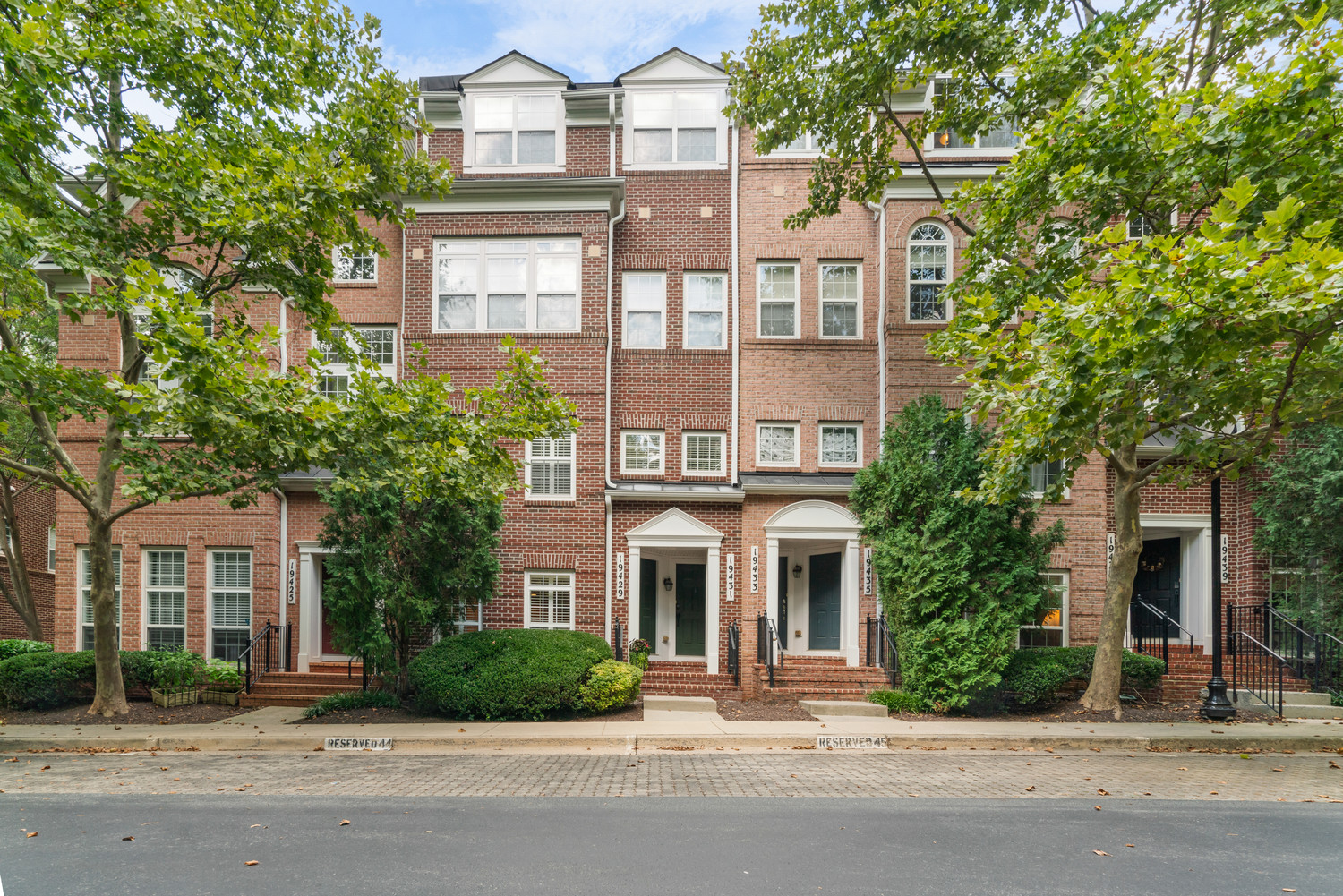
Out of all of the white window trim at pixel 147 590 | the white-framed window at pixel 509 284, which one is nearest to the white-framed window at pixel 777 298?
the white-framed window at pixel 509 284

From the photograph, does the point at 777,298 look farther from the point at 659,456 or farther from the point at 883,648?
the point at 883,648

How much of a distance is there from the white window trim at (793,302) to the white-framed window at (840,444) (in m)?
2.22

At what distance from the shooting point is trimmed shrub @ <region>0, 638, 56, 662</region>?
14977 millimetres

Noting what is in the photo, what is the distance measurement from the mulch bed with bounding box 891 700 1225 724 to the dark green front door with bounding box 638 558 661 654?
5681mm

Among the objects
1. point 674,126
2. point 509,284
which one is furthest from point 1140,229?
point 509,284

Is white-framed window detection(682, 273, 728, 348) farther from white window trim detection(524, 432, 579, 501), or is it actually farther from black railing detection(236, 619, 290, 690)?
black railing detection(236, 619, 290, 690)

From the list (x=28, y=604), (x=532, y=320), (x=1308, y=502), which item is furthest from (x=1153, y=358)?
(x=28, y=604)

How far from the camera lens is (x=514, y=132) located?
51.4 feet

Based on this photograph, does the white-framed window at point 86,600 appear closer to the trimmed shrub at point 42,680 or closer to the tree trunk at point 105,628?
the trimmed shrub at point 42,680

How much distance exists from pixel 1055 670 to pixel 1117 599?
158 centimetres

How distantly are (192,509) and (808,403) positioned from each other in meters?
13.5

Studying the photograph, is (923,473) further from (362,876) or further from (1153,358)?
(362,876)

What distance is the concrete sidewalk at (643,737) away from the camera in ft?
32.8

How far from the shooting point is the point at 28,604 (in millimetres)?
16047
